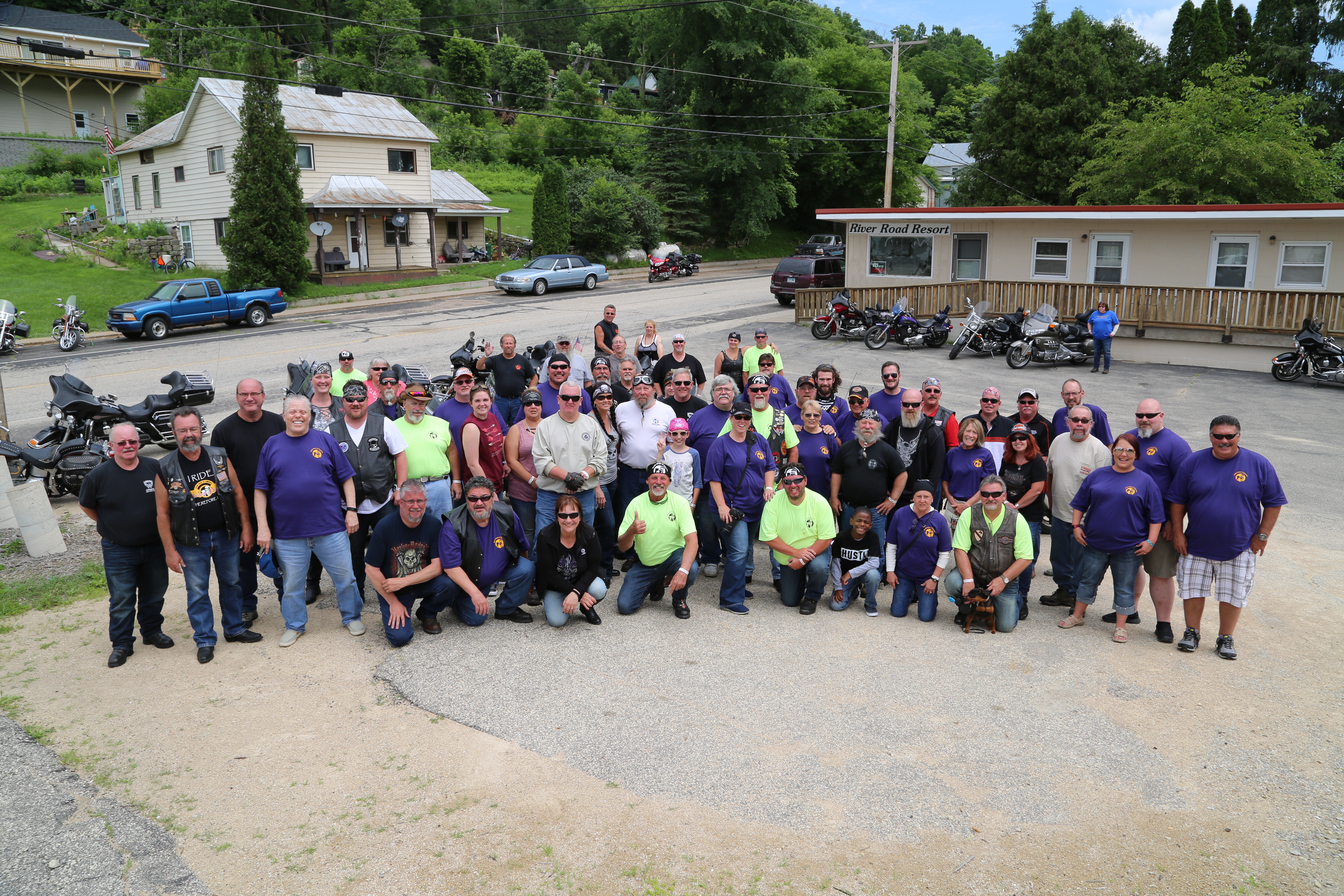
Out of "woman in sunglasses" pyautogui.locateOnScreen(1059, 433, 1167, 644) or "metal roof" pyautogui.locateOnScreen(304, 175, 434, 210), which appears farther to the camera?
"metal roof" pyautogui.locateOnScreen(304, 175, 434, 210)

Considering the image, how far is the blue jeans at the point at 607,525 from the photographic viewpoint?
804cm

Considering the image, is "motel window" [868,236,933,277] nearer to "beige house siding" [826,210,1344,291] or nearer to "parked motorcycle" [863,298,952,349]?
"beige house siding" [826,210,1344,291]

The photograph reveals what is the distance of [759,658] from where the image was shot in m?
6.69

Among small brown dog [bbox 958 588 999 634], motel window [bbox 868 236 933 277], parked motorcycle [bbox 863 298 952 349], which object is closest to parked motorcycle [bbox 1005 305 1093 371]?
parked motorcycle [bbox 863 298 952 349]

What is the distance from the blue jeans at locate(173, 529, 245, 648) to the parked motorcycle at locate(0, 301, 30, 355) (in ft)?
59.3

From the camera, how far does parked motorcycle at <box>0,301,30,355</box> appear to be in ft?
67.7

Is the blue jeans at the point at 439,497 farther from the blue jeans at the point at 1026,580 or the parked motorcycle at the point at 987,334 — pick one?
the parked motorcycle at the point at 987,334

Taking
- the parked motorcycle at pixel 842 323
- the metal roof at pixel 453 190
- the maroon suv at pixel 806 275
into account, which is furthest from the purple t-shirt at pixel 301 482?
the metal roof at pixel 453 190

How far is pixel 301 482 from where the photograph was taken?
662cm

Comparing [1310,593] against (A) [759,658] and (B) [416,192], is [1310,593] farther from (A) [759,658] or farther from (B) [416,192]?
(B) [416,192]

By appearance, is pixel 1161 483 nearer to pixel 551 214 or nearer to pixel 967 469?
pixel 967 469

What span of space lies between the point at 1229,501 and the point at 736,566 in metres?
3.82

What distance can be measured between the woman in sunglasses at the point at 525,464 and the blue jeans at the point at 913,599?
128 inches

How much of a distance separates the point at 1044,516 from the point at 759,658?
3.67 metres
